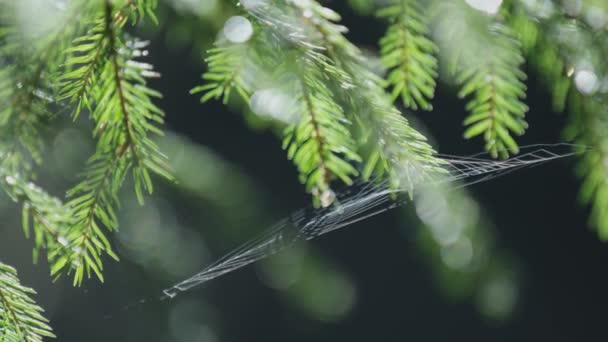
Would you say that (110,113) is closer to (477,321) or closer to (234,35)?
(234,35)

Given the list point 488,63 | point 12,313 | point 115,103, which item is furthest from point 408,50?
point 12,313

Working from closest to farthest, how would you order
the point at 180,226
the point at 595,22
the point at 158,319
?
the point at 595,22 < the point at 180,226 < the point at 158,319

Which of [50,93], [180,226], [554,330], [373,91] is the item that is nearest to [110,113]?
[50,93]

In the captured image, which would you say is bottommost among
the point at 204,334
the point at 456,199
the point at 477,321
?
the point at 204,334

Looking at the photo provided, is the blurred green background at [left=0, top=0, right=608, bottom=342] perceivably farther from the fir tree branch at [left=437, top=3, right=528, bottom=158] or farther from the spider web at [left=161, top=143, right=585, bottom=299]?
the fir tree branch at [left=437, top=3, right=528, bottom=158]

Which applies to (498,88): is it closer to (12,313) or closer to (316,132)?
(316,132)
